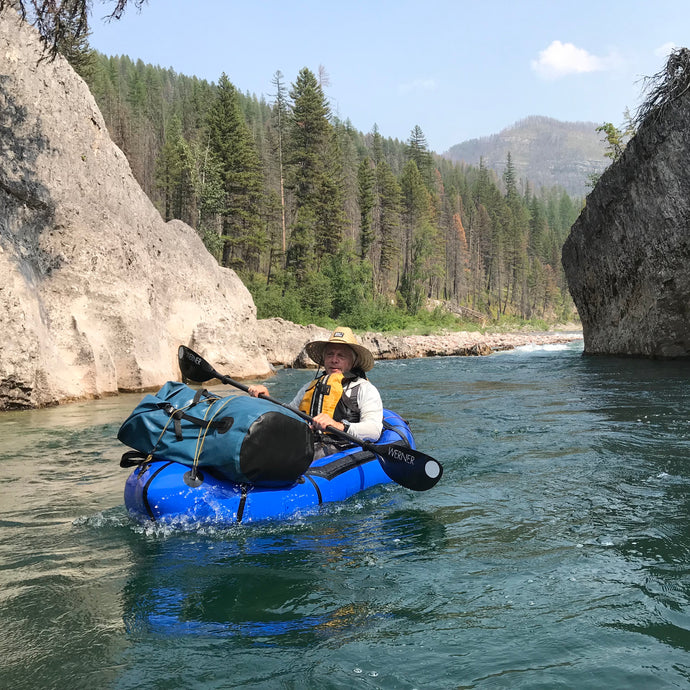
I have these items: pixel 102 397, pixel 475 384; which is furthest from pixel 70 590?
pixel 475 384

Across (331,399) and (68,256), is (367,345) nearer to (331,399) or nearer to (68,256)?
(68,256)

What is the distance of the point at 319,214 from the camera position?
38.3m

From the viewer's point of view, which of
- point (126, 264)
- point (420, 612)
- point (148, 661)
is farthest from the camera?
point (126, 264)

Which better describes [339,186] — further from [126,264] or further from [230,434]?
[230,434]

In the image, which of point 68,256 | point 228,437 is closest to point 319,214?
point 68,256

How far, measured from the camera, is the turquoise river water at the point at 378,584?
236cm

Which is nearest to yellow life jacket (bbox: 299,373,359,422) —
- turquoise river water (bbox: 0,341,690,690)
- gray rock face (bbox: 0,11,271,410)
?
turquoise river water (bbox: 0,341,690,690)

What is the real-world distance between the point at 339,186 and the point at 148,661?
38005mm

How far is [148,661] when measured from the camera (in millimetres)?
2408

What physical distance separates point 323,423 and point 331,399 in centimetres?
47

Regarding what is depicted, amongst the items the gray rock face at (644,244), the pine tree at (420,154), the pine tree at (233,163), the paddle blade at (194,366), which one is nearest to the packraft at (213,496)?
the paddle blade at (194,366)

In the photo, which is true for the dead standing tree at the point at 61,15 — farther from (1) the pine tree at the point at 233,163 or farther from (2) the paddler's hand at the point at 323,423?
(1) the pine tree at the point at 233,163

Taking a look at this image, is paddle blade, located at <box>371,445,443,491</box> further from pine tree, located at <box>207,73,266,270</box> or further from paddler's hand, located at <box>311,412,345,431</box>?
pine tree, located at <box>207,73,266,270</box>

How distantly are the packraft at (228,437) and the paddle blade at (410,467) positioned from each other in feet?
2.71
